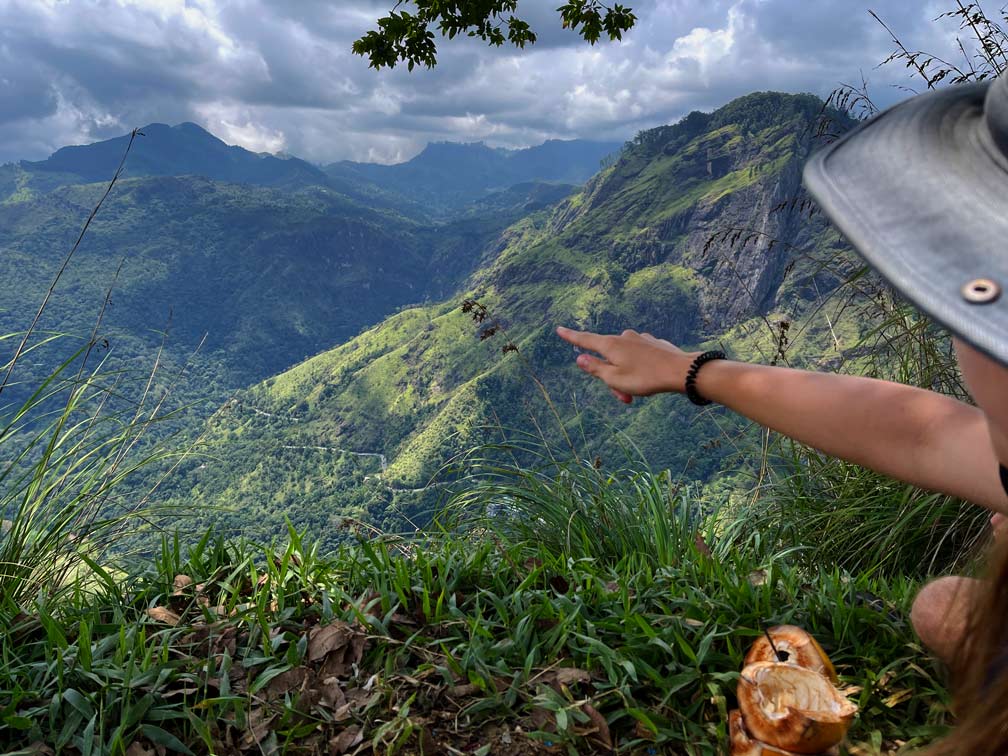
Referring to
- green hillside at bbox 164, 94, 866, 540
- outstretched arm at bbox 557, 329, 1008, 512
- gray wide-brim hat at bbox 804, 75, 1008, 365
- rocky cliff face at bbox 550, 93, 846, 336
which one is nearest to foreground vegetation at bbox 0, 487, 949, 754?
outstretched arm at bbox 557, 329, 1008, 512

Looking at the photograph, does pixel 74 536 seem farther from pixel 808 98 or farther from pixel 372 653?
pixel 808 98

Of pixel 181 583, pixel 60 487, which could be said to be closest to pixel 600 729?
pixel 181 583

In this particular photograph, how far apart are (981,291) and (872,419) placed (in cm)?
85

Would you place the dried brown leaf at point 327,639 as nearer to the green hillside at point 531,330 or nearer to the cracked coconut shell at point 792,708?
the cracked coconut shell at point 792,708

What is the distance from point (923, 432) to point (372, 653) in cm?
162

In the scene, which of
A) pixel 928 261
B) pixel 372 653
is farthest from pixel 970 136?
pixel 372 653

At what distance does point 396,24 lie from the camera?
221 inches

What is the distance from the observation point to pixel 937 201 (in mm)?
730

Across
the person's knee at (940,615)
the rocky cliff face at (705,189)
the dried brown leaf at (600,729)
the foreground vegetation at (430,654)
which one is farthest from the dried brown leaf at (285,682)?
the rocky cliff face at (705,189)

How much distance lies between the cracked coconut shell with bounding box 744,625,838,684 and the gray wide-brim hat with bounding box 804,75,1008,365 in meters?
1.40

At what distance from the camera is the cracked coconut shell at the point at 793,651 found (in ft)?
5.92

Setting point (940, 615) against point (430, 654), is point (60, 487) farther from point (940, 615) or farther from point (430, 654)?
point (940, 615)

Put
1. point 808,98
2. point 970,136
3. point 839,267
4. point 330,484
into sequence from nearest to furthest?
point 970,136 < point 839,267 < point 330,484 < point 808,98

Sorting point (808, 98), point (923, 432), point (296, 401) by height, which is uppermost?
point (808, 98)
